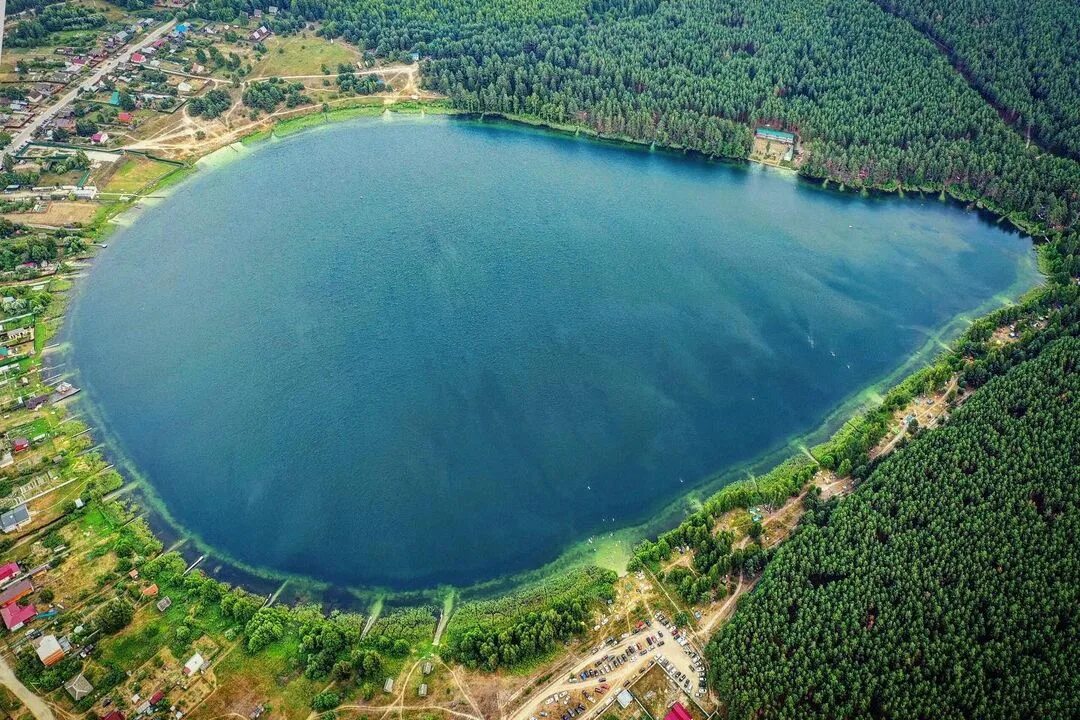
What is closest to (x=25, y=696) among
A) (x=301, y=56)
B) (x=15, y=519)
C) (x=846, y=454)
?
(x=15, y=519)

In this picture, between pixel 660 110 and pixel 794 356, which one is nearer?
pixel 794 356

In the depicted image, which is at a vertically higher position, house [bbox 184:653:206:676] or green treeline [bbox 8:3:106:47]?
green treeline [bbox 8:3:106:47]

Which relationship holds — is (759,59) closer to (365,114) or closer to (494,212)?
(494,212)

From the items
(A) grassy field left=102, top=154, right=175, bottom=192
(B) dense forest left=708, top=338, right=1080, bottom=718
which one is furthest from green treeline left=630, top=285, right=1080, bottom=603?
(A) grassy field left=102, top=154, right=175, bottom=192

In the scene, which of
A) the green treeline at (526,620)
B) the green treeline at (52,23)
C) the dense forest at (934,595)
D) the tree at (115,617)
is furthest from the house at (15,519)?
the green treeline at (52,23)

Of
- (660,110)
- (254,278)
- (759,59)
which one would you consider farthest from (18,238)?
(759,59)

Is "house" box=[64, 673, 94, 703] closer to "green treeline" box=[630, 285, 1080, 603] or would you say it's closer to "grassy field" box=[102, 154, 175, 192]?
"green treeline" box=[630, 285, 1080, 603]

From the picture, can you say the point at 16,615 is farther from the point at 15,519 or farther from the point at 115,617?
the point at 15,519
